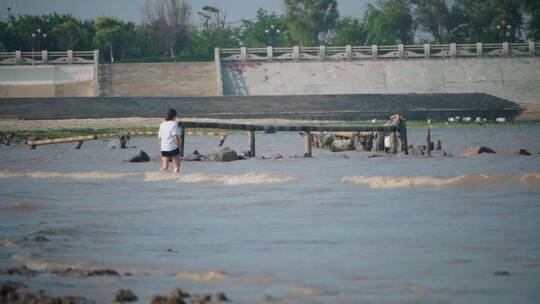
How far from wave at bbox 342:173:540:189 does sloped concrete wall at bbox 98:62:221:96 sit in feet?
164

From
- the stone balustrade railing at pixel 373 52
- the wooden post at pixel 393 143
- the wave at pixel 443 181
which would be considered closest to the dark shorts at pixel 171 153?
the wave at pixel 443 181

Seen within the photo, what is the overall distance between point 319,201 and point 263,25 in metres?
85.4

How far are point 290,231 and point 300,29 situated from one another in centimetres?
8346

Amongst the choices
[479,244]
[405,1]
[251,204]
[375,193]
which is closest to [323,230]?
[479,244]

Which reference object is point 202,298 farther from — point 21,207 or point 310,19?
point 310,19

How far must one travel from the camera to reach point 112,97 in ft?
212

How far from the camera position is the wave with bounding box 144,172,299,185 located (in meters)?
21.0

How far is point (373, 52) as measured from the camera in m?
74.8

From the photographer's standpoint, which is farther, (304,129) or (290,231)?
(304,129)

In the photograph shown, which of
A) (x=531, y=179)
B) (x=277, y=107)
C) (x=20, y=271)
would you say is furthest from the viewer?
(x=277, y=107)

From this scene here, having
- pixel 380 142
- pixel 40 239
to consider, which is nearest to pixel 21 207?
pixel 40 239

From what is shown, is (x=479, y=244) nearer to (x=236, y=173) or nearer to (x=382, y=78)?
(x=236, y=173)

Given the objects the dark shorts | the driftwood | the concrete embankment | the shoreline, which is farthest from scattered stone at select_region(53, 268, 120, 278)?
the concrete embankment

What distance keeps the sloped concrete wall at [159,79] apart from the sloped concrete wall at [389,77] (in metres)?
1.42
